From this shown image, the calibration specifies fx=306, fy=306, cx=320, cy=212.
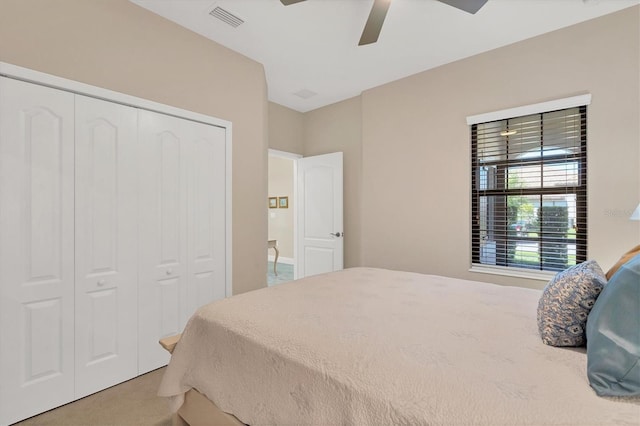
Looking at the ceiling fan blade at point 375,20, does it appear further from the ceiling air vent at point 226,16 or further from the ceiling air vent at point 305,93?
the ceiling air vent at point 305,93

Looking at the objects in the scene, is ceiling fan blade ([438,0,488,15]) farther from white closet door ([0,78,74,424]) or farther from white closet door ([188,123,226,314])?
white closet door ([0,78,74,424])

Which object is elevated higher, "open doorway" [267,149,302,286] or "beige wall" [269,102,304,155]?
"beige wall" [269,102,304,155]

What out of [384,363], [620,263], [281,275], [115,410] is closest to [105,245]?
[115,410]

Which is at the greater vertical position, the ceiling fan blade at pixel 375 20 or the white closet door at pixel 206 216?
the ceiling fan blade at pixel 375 20

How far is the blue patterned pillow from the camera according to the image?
108 cm

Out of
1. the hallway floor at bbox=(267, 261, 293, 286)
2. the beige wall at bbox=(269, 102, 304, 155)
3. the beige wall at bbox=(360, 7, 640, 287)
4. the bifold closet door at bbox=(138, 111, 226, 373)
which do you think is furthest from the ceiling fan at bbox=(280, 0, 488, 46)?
the hallway floor at bbox=(267, 261, 293, 286)

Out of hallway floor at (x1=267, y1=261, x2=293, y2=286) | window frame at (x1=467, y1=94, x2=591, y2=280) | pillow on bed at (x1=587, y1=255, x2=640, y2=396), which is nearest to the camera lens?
pillow on bed at (x1=587, y1=255, x2=640, y2=396)

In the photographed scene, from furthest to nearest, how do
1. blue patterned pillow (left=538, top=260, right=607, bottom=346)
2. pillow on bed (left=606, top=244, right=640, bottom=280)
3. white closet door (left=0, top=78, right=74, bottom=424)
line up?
white closet door (left=0, top=78, right=74, bottom=424)
pillow on bed (left=606, top=244, right=640, bottom=280)
blue patterned pillow (left=538, top=260, right=607, bottom=346)

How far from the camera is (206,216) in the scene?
2.78m

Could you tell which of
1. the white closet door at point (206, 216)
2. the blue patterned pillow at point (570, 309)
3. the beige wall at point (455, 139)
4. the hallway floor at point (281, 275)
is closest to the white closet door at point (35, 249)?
the white closet door at point (206, 216)

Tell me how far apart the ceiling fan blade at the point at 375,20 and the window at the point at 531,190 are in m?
1.46

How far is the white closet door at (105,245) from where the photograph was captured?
2.05 metres

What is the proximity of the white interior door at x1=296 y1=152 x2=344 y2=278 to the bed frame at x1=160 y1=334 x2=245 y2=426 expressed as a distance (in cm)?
276

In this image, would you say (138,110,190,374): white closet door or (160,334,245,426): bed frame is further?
(138,110,190,374): white closet door
